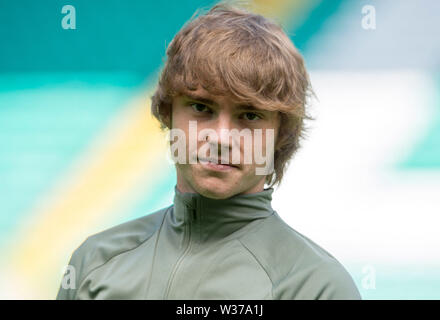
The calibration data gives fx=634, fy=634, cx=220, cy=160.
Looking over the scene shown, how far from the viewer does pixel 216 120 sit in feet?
4.80

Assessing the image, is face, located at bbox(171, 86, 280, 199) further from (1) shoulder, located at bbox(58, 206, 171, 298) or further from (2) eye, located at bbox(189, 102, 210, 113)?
(1) shoulder, located at bbox(58, 206, 171, 298)

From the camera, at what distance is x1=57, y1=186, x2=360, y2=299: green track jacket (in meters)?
1.44

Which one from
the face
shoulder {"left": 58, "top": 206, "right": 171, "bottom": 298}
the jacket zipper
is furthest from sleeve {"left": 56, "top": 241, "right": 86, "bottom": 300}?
the face

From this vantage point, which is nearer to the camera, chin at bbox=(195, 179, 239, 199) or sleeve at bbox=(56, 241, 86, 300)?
chin at bbox=(195, 179, 239, 199)

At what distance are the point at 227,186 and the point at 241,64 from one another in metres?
0.28

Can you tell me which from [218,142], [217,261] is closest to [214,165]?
[218,142]

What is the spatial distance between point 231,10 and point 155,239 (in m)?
0.62

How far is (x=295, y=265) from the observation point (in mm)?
1462

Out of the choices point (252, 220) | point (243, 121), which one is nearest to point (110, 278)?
point (252, 220)

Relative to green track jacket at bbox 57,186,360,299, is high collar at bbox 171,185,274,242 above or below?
above

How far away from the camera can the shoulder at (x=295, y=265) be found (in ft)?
4.63

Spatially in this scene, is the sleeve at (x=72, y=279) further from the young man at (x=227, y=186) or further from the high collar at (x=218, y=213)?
the high collar at (x=218, y=213)

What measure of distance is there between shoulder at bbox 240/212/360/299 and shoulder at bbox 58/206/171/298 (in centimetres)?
32
